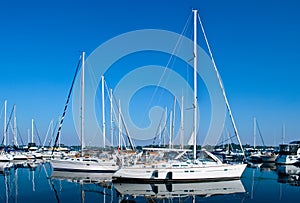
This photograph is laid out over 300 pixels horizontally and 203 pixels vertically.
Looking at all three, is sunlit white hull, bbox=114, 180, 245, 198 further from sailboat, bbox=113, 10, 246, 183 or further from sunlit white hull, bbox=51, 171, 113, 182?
sunlit white hull, bbox=51, 171, 113, 182

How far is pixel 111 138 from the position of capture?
51.6m

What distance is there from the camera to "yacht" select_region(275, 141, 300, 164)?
206 feet

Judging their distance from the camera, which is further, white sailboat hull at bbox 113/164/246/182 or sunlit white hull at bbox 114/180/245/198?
white sailboat hull at bbox 113/164/246/182

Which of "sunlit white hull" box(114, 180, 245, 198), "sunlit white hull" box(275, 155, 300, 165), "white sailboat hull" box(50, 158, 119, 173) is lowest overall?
"sunlit white hull" box(275, 155, 300, 165)

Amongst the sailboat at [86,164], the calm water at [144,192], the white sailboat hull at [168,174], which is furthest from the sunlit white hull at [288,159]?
the white sailboat hull at [168,174]

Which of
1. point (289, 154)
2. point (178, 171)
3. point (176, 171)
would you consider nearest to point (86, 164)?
point (176, 171)

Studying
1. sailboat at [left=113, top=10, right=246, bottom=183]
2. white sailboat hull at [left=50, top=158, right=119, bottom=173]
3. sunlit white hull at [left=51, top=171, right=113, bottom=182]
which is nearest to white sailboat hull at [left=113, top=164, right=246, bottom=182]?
sailboat at [left=113, top=10, right=246, bottom=183]

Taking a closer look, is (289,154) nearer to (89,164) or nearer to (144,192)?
(89,164)

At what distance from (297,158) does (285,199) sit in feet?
141

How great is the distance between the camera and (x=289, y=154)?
212 ft

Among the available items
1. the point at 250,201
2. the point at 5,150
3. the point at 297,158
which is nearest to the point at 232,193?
the point at 250,201

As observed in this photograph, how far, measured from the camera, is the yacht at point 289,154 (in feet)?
206

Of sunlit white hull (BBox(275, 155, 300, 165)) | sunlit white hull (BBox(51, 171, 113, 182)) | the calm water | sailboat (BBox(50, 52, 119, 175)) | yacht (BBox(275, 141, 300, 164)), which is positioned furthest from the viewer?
yacht (BBox(275, 141, 300, 164))

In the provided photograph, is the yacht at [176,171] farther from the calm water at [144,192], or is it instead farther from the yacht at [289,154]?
the yacht at [289,154]
